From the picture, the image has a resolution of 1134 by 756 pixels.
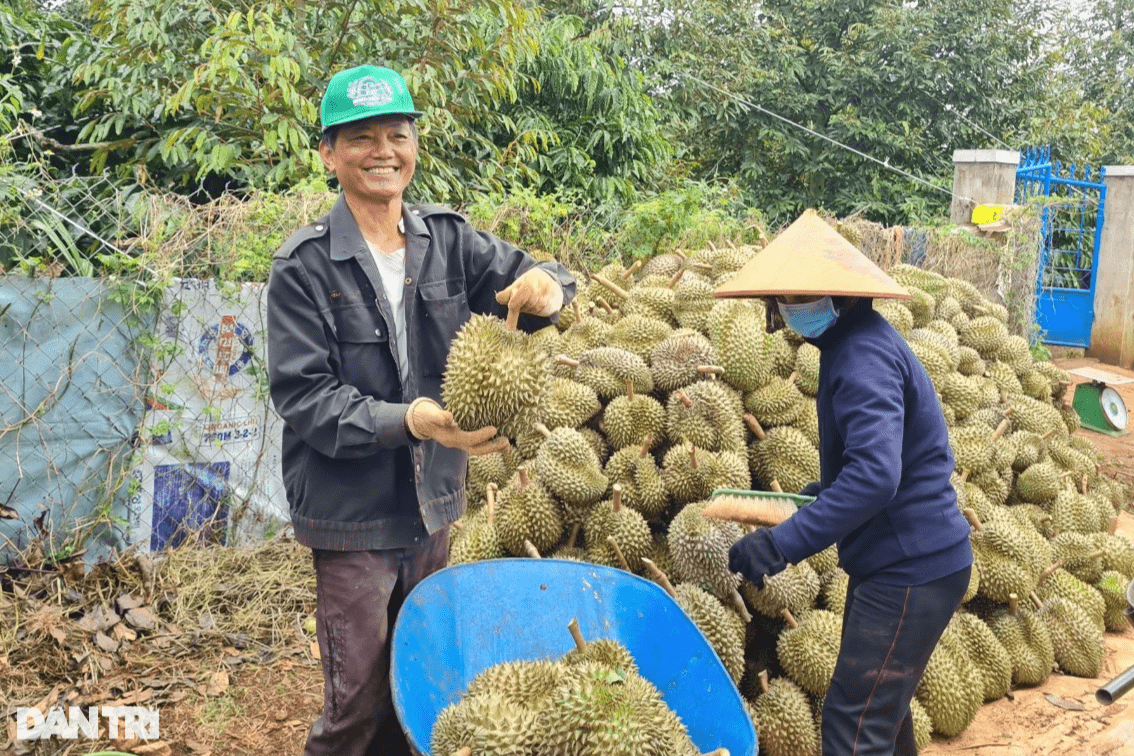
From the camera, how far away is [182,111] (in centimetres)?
615

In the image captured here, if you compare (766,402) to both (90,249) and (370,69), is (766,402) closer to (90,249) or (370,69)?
(370,69)

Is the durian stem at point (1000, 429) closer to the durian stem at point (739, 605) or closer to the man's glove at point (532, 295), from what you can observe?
the durian stem at point (739, 605)

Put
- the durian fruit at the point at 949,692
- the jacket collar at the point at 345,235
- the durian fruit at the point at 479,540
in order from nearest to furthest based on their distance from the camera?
the jacket collar at the point at 345,235 < the durian fruit at the point at 949,692 < the durian fruit at the point at 479,540

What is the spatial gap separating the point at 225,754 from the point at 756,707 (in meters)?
2.00

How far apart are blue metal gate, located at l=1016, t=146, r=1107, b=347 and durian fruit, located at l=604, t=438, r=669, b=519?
924cm

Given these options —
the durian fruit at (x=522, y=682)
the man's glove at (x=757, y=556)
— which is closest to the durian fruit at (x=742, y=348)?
the man's glove at (x=757, y=556)

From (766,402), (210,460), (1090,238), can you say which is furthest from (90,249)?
(1090,238)

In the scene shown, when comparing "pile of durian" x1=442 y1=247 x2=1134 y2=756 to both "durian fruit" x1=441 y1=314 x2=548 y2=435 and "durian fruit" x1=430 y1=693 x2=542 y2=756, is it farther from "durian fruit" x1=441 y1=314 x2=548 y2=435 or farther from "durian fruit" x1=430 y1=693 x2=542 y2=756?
"durian fruit" x1=430 y1=693 x2=542 y2=756

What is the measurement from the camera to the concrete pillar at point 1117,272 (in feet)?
37.0

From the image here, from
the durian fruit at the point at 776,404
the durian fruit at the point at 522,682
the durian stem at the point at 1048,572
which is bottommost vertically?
the durian stem at the point at 1048,572

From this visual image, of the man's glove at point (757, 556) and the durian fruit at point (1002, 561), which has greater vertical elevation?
the man's glove at point (757, 556)

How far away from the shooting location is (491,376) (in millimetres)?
2141

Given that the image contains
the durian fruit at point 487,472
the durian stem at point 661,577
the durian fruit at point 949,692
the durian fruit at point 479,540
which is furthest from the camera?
the durian fruit at point 487,472

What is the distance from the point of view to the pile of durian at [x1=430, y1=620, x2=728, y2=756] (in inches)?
76.1
